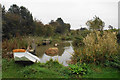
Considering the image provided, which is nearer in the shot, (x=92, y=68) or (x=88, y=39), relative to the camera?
(x=92, y=68)

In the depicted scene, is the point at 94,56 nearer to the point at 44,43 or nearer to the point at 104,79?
the point at 104,79

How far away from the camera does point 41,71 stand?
328cm

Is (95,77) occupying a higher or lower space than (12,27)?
lower

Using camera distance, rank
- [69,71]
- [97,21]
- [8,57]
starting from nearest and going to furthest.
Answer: [69,71] → [8,57] → [97,21]

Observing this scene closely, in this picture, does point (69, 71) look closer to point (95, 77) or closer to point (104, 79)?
point (95, 77)

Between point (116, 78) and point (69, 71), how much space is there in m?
1.35

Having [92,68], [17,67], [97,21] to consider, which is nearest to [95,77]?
[92,68]

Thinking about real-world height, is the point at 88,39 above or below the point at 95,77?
above

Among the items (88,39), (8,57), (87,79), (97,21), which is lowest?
(87,79)

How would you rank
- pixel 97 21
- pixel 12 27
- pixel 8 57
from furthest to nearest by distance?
pixel 97 21
pixel 12 27
pixel 8 57

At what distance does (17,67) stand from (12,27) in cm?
980

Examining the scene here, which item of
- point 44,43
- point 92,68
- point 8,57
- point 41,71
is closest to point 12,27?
point 44,43

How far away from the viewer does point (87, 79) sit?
284cm

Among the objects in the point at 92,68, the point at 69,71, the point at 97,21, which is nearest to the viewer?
the point at 69,71
